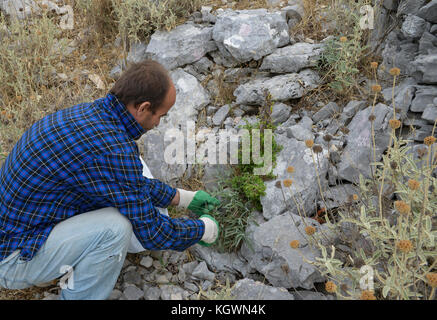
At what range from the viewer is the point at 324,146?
2992 millimetres

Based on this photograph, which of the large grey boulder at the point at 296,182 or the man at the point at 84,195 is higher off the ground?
the man at the point at 84,195

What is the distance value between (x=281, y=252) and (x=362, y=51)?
210cm

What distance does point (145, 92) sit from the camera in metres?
2.19

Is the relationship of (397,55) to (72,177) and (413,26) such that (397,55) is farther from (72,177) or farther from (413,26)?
(72,177)

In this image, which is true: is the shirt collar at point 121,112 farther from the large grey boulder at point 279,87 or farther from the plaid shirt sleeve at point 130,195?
the large grey boulder at point 279,87

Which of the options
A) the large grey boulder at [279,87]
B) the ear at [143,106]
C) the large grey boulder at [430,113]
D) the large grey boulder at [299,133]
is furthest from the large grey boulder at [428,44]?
the ear at [143,106]

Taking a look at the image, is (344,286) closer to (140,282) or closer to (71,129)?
(140,282)

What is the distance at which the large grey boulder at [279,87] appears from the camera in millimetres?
3461

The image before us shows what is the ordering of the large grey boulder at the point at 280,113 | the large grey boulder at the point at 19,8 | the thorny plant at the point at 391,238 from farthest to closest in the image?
the large grey boulder at the point at 19,8
the large grey boulder at the point at 280,113
the thorny plant at the point at 391,238

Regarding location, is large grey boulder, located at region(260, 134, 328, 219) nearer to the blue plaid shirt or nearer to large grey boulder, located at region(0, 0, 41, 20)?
the blue plaid shirt

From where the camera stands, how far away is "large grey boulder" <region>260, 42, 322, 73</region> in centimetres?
360

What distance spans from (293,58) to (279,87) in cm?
33

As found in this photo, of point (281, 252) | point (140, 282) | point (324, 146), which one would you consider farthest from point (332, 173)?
point (140, 282)

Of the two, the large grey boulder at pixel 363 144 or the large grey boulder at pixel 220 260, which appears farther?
the large grey boulder at pixel 363 144
